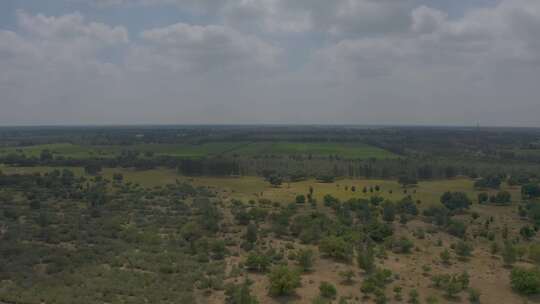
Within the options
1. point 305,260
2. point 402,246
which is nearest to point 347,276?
point 305,260

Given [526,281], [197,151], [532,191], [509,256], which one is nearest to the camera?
[526,281]

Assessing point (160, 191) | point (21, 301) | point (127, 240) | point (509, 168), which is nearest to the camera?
point (21, 301)

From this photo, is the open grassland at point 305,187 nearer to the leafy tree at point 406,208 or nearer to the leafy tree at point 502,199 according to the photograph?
the leafy tree at point 502,199

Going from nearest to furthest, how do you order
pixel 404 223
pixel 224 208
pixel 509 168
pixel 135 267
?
pixel 135 267
pixel 404 223
pixel 224 208
pixel 509 168

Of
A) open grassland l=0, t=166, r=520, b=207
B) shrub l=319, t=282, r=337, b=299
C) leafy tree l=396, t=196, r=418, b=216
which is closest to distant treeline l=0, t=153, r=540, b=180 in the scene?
open grassland l=0, t=166, r=520, b=207

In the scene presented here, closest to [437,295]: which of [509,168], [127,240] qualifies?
[127,240]

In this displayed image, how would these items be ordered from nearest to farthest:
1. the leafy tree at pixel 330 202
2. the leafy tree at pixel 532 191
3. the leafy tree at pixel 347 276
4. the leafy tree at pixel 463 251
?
the leafy tree at pixel 347 276 < the leafy tree at pixel 463 251 < the leafy tree at pixel 330 202 < the leafy tree at pixel 532 191

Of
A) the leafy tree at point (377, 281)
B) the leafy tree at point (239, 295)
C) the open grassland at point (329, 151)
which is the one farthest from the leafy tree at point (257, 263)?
the open grassland at point (329, 151)

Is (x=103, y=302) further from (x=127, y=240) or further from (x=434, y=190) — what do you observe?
(x=434, y=190)

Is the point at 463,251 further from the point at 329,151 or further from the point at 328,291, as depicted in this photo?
the point at 329,151
